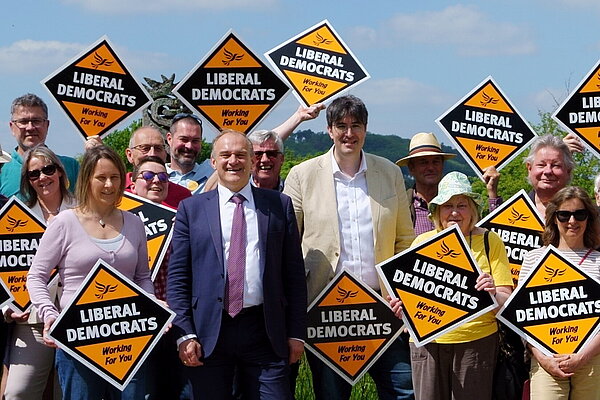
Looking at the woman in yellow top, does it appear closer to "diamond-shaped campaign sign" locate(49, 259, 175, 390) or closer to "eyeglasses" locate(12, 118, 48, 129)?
"diamond-shaped campaign sign" locate(49, 259, 175, 390)

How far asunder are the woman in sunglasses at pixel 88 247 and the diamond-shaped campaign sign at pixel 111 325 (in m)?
0.08

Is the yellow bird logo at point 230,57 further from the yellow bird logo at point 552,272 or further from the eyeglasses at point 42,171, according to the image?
the yellow bird logo at point 552,272

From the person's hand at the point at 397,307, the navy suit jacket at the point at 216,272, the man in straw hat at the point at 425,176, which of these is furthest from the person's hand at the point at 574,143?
the navy suit jacket at the point at 216,272

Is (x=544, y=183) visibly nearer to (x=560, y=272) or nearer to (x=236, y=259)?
(x=560, y=272)

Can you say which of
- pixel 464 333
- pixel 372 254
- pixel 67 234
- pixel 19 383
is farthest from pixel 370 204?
pixel 19 383

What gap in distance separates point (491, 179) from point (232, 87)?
2.36 m

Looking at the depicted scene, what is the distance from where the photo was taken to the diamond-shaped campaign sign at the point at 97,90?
786 cm

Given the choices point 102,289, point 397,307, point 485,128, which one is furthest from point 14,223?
point 485,128

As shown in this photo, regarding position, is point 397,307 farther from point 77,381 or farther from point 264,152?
point 77,381

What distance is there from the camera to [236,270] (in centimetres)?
600

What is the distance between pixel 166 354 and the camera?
6.69m

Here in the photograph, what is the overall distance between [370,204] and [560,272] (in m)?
1.44

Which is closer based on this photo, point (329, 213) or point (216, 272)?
point (216, 272)

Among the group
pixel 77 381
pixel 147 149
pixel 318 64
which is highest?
pixel 318 64
